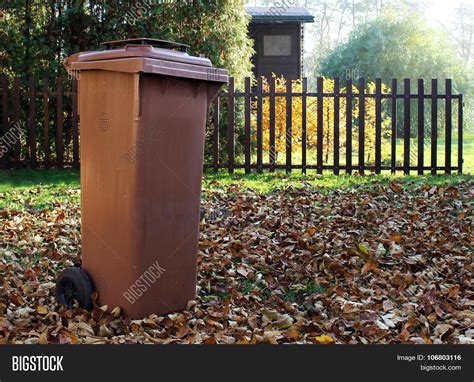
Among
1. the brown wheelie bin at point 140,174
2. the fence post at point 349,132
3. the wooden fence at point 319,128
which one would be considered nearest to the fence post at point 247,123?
the wooden fence at point 319,128

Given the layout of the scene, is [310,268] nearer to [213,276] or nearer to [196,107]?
[213,276]

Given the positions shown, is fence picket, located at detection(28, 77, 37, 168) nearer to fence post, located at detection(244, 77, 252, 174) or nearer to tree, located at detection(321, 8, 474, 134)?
fence post, located at detection(244, 77, 252, 174)

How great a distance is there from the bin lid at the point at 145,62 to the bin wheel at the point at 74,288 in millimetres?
1237

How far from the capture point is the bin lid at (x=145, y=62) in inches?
149

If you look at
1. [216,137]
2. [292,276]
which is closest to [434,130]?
[216,137]

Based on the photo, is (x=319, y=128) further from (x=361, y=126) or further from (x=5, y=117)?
(x=5, y=117)

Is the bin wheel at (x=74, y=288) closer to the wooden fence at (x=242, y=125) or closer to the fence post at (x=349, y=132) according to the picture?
the wooden fence at (x=242, y=125)

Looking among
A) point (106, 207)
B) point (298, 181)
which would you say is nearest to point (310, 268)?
point (106, 207)

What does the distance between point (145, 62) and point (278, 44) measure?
1692 centimetres

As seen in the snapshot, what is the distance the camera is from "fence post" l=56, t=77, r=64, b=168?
10.9m

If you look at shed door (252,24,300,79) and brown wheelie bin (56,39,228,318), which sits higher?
shed door (252,24,300,79)

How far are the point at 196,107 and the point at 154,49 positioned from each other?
45cm

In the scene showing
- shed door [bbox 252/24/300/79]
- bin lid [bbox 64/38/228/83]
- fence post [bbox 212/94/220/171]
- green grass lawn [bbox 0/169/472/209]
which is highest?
shed door [bbox 252/24/300/79]

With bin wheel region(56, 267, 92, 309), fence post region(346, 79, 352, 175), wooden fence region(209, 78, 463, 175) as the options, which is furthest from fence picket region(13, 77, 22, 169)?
bin wheel region(56, 267, 92, 309)
